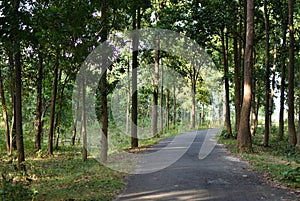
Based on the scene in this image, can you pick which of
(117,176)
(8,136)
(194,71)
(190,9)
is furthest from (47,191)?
(194,71)

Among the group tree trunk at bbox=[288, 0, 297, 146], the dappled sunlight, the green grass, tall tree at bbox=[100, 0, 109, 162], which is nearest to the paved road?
the dappled sunlight

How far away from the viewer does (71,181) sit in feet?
31.5

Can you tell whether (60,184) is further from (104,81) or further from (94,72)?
(94,72)

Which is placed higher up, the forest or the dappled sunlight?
the forest

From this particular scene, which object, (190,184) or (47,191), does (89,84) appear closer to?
(47,191)

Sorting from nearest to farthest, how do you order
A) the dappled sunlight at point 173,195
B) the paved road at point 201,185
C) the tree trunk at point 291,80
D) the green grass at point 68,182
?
1. the dappled sunlight at point 173,195
2. the paved road at point 201,185
3. the green grass at point 68,182
4. the tree trunk at point 291,80

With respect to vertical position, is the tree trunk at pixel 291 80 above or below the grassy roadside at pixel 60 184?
above

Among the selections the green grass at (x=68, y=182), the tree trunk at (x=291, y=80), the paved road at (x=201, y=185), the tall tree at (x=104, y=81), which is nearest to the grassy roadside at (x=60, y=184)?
the green grass at (x=68, y=182)

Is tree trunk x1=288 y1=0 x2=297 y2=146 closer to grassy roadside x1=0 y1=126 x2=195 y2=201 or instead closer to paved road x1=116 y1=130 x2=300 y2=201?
paved road x1=116 y1=130 x2=300 y2=201

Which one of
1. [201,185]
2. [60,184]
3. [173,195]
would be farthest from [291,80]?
[60,184]

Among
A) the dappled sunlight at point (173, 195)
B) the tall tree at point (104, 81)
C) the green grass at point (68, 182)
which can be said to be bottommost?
the green grass at point (68, 182)

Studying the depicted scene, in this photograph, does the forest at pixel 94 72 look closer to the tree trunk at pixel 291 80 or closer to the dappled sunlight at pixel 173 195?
the tree trunk at pixel 291 80

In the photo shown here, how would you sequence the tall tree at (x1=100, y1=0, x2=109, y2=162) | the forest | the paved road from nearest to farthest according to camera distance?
the forest
the paved road
the tall tree at (x1=100, y1=0, x2=109, y2=162)

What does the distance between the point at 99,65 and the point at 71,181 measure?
5.12 metres
